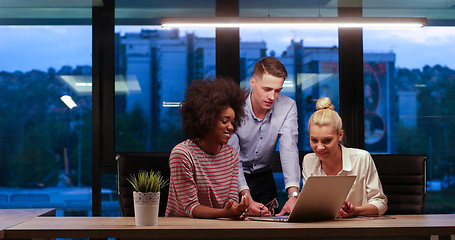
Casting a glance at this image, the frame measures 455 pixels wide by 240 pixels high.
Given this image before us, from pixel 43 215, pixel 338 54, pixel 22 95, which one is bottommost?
pixel 43 215

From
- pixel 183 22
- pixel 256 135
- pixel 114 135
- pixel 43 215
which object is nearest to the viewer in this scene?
pixel 43 215

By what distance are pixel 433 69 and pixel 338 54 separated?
0.85 meters

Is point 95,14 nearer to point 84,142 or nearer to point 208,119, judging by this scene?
point 84,142

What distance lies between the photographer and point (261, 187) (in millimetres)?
3357

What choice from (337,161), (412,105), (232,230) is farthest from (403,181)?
(412,105)

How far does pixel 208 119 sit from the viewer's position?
8.27 ft

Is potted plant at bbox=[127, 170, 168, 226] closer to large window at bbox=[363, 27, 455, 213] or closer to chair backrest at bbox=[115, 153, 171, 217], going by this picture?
chair backrest at bbox=[115, 153, 171, 217]

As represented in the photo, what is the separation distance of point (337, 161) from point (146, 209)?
1164 millimetres

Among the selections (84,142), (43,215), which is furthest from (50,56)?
(43,215)

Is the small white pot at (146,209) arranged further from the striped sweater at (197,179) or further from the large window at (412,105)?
the large window at (412,105)

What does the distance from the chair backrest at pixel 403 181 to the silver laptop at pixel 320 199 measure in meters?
0.94

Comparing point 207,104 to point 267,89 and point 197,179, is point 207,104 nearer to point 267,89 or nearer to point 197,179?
point 197,179

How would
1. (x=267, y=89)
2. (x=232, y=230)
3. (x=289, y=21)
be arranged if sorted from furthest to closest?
(x=289, y=21) → (x=267, y=89) → (x=232, y=230)

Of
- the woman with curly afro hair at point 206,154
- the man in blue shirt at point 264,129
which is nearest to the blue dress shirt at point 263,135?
the man in blue shirt at point 264,129
